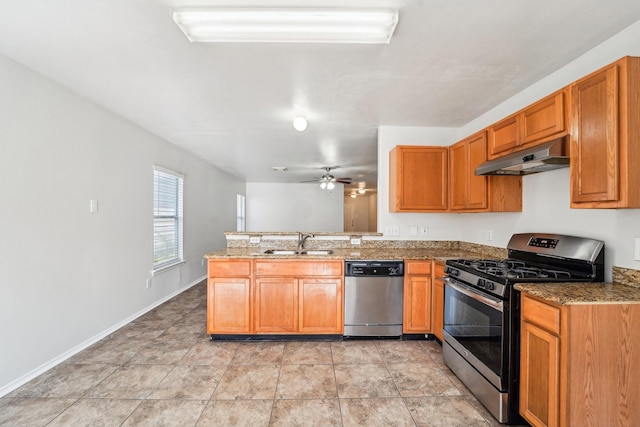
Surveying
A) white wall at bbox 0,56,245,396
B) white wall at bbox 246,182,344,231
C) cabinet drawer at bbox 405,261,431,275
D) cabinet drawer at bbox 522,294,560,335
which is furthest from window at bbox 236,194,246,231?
cabinet drawer at bbox 522,294,560,335

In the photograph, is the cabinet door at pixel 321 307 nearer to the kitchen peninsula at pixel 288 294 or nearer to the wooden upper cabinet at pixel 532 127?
the kitchen peninsula at pixel 288 294

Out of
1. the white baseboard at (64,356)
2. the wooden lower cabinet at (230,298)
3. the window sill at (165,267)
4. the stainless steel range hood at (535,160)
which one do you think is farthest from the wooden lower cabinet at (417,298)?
the window sill at (165,267)

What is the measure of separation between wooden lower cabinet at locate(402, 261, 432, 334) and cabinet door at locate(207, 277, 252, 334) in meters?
1.63

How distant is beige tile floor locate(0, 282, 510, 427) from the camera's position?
1819 millimetres

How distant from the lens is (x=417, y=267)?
2.89 metres

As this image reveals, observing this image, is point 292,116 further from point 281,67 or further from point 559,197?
point 559,197

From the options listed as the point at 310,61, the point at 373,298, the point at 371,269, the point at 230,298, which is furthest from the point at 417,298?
the point at 310,61

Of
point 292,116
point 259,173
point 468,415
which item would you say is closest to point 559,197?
point 468,415

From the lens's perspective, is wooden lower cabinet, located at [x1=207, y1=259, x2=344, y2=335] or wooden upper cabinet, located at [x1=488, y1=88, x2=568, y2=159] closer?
wooden upper cabinet, located at [x1=488, y1=88, x2=568, y2=159]

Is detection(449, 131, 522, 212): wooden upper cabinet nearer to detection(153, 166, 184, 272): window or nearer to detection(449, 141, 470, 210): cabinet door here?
detection(449, 141, 470, 210): cabinet door

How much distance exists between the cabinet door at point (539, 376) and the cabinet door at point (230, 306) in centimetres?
230

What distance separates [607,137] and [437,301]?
6.15ft

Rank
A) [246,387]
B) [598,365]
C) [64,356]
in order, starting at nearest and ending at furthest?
1. [598,365]
2. [246,387]
3. [64,356]

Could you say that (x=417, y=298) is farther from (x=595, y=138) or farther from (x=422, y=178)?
(x=595, y=138)
